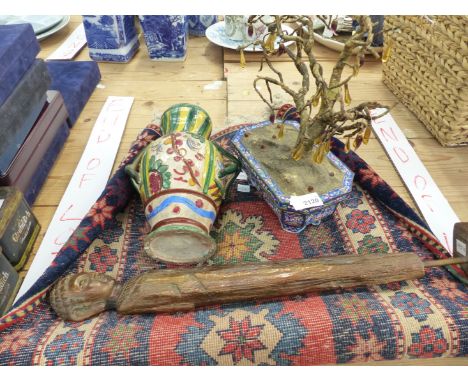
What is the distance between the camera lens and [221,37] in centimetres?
134

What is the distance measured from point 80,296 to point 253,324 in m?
Result: 0.27

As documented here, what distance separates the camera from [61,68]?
44.8 inches

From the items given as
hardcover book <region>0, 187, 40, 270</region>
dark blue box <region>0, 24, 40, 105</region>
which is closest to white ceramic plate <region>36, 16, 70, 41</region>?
dark blue box <region>0, 24, 40, 105</region>

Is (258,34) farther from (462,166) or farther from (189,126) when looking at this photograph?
(462,166)

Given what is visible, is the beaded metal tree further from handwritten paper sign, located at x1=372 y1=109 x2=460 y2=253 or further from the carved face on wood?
the carved face on wood

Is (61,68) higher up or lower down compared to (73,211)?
higher up

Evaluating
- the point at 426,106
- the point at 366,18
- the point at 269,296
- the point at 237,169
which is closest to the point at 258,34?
the point at 426,106

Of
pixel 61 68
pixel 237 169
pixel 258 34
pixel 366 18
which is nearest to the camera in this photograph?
pixel 366 18

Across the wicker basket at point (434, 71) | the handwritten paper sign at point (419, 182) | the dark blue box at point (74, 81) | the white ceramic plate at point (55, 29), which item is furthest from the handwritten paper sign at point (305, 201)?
the white ceramic plate at point (55, 29)

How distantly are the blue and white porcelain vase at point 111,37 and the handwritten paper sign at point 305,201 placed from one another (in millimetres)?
823

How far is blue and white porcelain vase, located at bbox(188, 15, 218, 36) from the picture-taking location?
4.63ft

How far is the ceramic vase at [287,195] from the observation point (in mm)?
693

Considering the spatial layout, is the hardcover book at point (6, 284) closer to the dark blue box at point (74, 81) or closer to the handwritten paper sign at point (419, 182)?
the dark blue box at point (74, 81)

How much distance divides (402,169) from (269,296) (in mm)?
497
